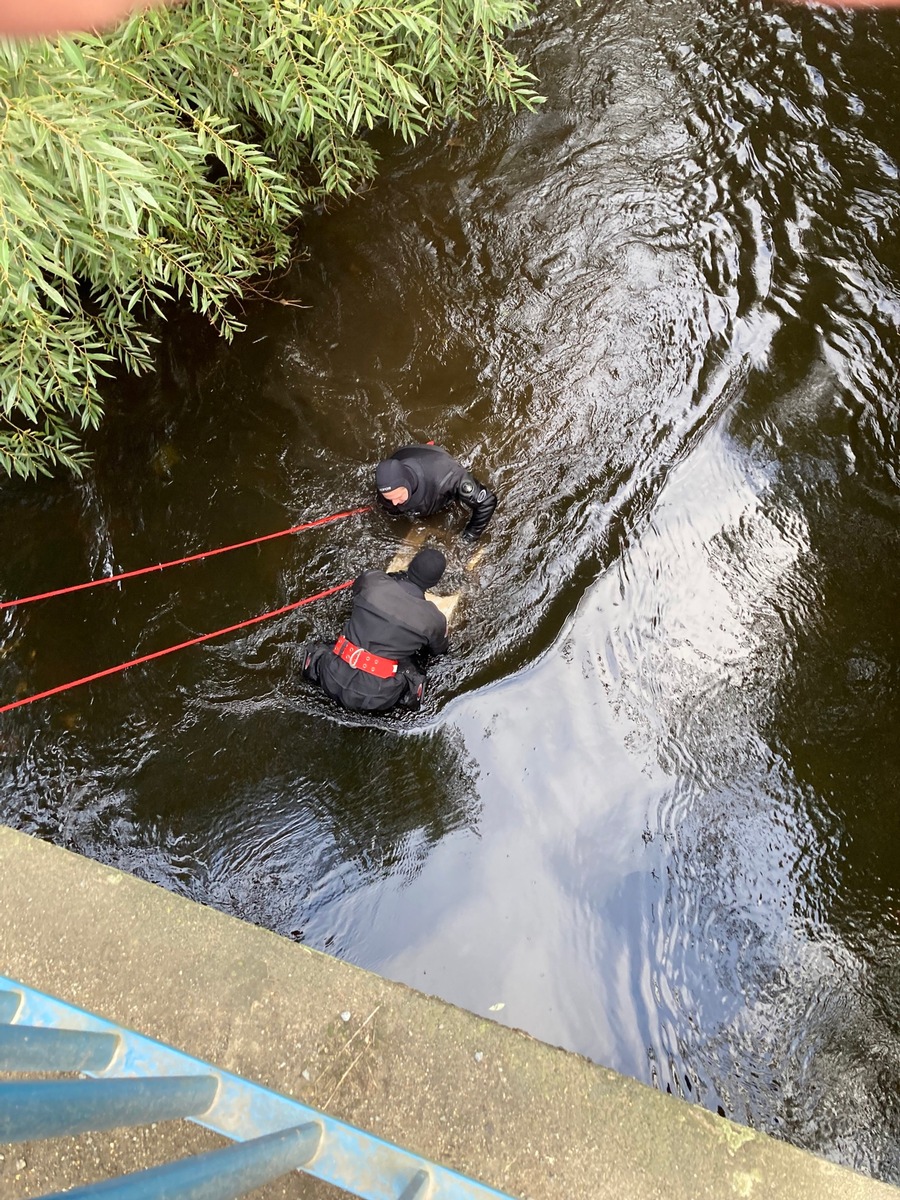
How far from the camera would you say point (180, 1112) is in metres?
1.98

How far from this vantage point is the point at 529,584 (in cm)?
416

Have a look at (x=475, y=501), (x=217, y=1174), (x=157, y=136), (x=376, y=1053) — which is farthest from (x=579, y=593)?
(x=217, y=1174)

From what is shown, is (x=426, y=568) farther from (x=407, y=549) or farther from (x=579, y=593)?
(x=579, y=593)

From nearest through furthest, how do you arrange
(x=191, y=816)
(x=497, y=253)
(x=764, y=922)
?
1. (x=764, y=922)
2. (x=191, y=816)
3. (x=497, y=253)

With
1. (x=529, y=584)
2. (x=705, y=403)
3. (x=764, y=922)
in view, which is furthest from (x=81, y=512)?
(x=764, y=922)

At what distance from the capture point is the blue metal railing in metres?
1.51

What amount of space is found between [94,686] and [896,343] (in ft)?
17.4

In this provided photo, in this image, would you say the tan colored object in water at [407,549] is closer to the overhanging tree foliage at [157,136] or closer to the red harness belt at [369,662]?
the red harness belt at [369,662]

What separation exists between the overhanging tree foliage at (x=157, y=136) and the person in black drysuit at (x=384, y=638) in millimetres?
1778

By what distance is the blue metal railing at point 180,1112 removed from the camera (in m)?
1.51

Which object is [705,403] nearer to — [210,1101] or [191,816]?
[191,816]

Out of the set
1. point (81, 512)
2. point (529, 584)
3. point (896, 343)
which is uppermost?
point (896, 343)

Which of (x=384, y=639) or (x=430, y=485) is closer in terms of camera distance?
(x=384, y=639)

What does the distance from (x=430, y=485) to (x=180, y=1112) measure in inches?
114
